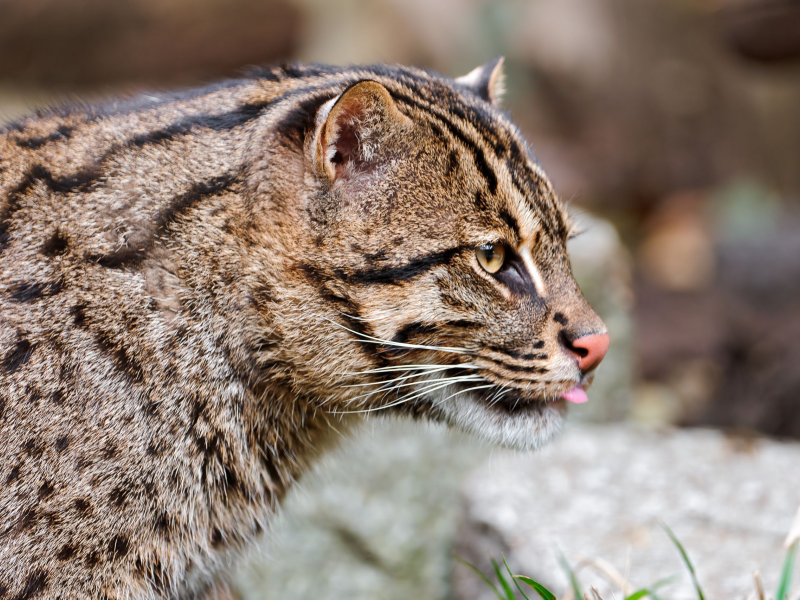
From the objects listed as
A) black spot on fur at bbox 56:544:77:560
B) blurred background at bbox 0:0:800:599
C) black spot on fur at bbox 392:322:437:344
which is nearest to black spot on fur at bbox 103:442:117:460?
black spot on fur at bbox 56:544:77:560

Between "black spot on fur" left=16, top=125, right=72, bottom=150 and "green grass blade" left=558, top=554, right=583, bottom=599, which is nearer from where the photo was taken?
"black spot on fur" left=16, top=125, right=72, bottom=150

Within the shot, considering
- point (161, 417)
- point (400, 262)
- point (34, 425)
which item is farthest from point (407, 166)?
point (34, 425)

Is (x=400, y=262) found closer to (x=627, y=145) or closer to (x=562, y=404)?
(x=562, y=404)

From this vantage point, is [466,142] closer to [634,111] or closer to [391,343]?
[391,343]

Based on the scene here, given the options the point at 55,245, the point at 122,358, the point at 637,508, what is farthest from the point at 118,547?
the point at 637,508

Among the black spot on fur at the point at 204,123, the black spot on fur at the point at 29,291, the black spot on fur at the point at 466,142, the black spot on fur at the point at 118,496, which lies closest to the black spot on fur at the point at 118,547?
the black spot on fur at the point at 118,496

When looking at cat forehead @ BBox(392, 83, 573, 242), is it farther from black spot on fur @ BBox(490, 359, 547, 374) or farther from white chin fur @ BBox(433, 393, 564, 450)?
white chin fur @ BBox(433, 393, 564, 450)
